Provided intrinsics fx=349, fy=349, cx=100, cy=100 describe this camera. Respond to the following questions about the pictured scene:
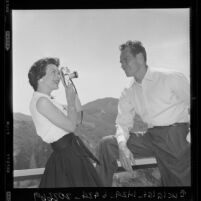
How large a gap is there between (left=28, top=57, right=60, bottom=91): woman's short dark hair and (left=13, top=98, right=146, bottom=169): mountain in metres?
0.19

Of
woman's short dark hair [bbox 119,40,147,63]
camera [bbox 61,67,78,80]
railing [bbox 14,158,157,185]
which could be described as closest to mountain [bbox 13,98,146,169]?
railing [bbox 14,158,157,185]

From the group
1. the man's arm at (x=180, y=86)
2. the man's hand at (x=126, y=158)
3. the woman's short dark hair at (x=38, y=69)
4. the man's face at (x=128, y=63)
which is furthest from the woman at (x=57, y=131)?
the man's arm at (x=180, y=86)

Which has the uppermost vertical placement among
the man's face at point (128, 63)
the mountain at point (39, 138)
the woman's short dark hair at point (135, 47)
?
the woman's short dark hair at point (135, 47)

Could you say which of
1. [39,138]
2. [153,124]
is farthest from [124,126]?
[39,138]

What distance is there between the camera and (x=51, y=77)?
187 cm

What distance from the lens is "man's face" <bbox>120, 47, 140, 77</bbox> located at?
74.2 inches

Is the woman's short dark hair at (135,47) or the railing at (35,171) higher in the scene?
the woman's short dark hair at (135,47)

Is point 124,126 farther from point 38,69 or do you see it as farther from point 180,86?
point 38,69

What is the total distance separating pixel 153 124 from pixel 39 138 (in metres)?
0.61

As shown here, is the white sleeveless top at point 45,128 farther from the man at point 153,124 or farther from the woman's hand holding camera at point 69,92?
the man at point 153,124

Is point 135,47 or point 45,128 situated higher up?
point 135,47

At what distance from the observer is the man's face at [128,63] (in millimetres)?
1886

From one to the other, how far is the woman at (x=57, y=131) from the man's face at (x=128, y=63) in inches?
12.2
